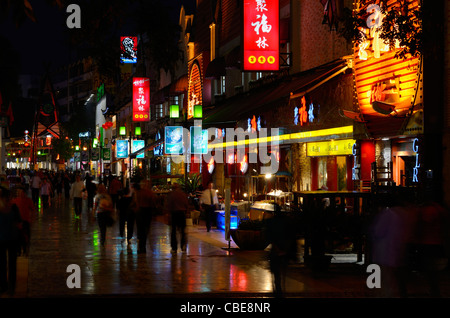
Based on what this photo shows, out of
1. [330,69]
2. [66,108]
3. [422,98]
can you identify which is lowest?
[422,98]

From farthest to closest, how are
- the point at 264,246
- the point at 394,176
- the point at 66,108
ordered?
1. the point at 66,108
2. the point at 394,176
3. the point at 264,246

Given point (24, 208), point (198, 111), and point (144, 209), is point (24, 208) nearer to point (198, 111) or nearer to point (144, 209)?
point (144, 209)

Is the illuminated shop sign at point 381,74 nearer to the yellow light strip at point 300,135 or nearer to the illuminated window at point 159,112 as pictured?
the yellow light strip at point 300,135

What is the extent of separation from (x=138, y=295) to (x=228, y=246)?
24.0 feet

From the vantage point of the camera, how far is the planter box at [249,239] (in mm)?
17953

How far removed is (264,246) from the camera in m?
18.2

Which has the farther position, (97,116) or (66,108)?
(66,108)

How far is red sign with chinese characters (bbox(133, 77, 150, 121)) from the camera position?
164 feet

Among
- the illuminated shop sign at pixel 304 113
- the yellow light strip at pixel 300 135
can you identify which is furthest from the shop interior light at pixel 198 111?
the illuminated shop sign at pixel 304 113

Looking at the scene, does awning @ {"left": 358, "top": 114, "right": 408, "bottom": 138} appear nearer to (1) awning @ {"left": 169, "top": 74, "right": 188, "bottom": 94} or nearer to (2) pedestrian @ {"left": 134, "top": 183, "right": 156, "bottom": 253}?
(2) pedestrian @ {"left": 134, "top": 183, "right": 156, "bottom": 253}

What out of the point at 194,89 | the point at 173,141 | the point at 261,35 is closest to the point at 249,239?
the point at 261,35
